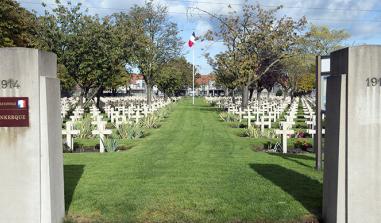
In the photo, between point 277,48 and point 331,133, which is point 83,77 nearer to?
point 277,48

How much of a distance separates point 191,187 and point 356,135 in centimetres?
332

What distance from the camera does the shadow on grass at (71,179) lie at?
24.1ft

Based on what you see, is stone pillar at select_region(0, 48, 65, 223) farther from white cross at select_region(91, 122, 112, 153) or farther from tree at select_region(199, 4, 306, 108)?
tree at select_region(199, 4, 306, 108)

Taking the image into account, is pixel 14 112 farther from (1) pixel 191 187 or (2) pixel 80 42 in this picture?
(2) pixel 80 42

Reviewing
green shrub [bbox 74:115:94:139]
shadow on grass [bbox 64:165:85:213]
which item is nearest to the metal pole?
shadow on grass [bbox 64:165:85:213]

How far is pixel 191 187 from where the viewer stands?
7.98 m

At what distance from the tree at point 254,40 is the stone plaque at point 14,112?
1007 inches

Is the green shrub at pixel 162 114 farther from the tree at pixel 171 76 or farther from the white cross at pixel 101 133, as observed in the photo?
the tree at pixel 171 76

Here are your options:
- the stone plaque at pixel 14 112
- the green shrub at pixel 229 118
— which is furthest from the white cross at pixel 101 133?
the green shrub at pixel 229 118

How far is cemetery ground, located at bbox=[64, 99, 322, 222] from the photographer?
21.1 ft

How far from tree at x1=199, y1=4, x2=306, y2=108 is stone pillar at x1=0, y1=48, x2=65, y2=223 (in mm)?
25423

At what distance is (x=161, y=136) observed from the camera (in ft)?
57.0

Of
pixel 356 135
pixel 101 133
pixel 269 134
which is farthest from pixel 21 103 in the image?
pixel 269 134

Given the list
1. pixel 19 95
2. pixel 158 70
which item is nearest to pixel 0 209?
pixel 19 95
